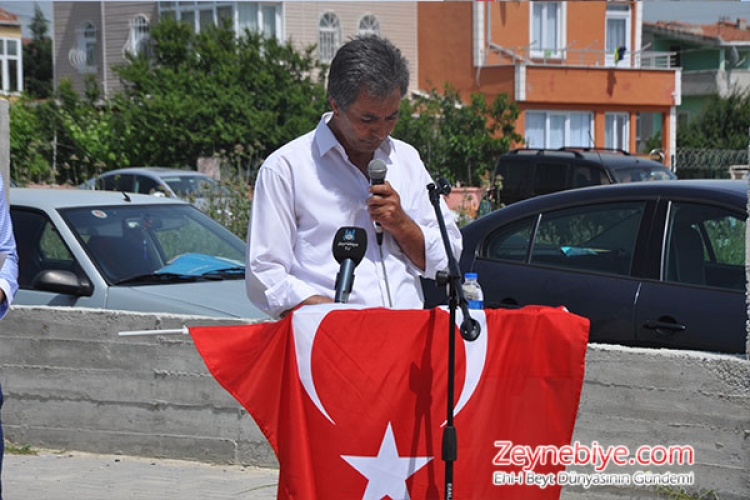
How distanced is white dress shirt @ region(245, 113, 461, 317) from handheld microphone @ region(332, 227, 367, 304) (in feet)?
0.57

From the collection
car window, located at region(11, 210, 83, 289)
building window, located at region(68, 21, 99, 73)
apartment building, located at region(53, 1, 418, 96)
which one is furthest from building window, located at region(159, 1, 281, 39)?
car window, located at region(11, 210, 83, 289)

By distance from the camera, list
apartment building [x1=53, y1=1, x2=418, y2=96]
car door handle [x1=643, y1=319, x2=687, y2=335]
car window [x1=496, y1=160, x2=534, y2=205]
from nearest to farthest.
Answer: car door handle [x1=643, y1=319, x2=687, y2=335]
car window [x1=496, y1=160, x2=534, y2=205]
apartment building [x1=53, y1=1, x2=418, y2=96]

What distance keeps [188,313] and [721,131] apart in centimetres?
4165

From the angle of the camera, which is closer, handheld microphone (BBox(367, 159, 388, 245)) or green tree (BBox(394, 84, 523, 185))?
handheld microphone (BBox(367, 159, 388, 245))

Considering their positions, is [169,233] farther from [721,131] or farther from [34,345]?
[721,131]

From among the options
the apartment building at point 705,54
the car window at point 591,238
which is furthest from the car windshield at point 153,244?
the apartment building at point 705,54

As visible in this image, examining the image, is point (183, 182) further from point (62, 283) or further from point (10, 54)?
point (10, 54)

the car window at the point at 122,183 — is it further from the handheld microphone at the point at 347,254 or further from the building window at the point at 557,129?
the building window at the point at 557,129

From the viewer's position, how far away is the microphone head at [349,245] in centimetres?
360

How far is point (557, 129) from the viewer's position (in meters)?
41.1

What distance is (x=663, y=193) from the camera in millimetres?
6488

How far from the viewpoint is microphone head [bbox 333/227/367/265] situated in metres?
3.60

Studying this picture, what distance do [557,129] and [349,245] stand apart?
126 feet

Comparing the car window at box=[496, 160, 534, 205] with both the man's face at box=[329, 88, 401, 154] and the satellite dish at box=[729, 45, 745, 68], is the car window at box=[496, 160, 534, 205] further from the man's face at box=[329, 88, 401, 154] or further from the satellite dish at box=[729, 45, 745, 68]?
the satellite dish at box=[729, 45, 745, 68]
